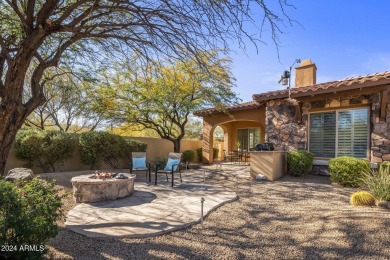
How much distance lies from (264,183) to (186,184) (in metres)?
2.57

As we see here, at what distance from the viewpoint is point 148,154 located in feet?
46.6

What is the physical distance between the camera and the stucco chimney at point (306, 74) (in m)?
12.3

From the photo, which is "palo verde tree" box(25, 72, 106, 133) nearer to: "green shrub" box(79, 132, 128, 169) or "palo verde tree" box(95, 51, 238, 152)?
"palo verde tree" box(95, 51, 238, 152)

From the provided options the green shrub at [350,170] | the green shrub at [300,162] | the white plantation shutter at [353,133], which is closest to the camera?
the green shrub at [350,170]

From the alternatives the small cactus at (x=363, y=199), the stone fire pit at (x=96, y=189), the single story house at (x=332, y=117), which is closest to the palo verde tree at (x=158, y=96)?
the single story house at (x=332, y=117)

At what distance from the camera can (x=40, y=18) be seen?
13.3ft

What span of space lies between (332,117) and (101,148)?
9.15m

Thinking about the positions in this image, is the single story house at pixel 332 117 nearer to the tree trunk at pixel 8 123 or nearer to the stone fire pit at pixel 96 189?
the stone fire pit at pixel 96 189

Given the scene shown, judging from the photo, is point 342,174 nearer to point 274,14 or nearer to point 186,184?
point 186,184

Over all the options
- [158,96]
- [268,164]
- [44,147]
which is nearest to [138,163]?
[44,147]

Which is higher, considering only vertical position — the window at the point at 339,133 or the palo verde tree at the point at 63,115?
the palo verde tree at the point at 63,115

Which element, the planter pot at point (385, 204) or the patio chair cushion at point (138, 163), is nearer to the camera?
the planter pot at point (385, 204)

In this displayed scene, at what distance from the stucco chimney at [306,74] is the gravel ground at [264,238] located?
26.2ft

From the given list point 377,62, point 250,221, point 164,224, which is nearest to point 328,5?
point 250,221
